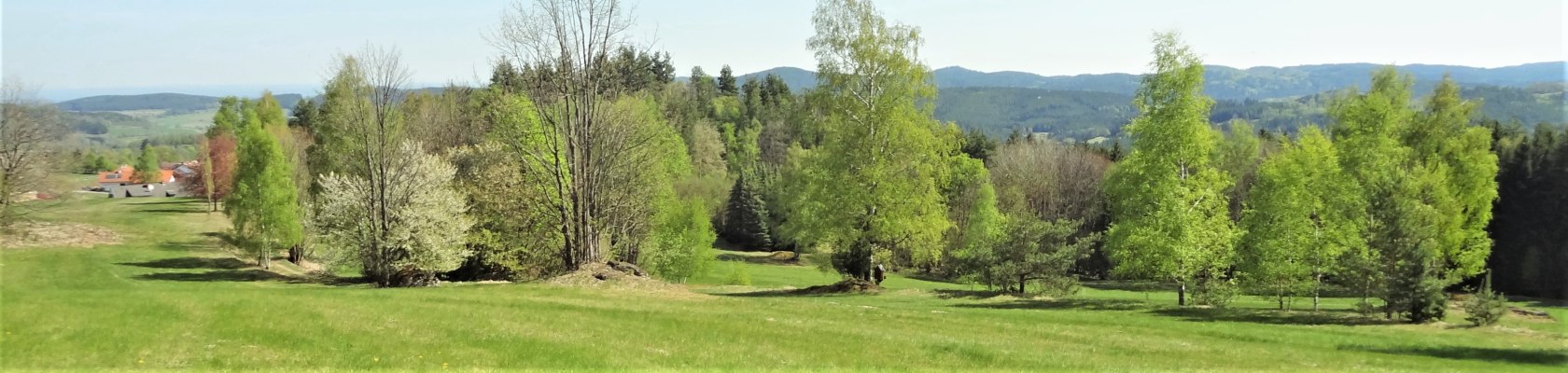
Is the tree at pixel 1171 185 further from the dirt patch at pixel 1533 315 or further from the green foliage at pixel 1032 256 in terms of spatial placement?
the dirt patch at pixel 1533 315

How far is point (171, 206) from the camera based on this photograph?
78812mm

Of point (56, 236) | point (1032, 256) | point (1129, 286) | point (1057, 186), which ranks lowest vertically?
point (1129, 286)

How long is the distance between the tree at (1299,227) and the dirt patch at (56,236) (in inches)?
2401

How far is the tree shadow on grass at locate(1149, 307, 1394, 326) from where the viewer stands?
26891 millimetres

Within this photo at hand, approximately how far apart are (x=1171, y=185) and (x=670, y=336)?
2096cm

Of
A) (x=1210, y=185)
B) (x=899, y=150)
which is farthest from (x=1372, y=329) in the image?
(x=899, y=150)

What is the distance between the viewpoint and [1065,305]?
31.8 meters

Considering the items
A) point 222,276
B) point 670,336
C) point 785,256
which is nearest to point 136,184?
point 785,256

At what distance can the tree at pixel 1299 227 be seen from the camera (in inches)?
1265

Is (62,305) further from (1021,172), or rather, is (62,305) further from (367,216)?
(1021,172)

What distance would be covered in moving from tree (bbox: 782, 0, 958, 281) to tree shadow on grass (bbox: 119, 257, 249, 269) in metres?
34.8

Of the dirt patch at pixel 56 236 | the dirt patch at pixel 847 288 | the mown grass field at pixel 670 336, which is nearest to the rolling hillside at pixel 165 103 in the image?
the dirt patch at pixel 56 236

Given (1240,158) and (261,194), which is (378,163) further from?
(1240,158)

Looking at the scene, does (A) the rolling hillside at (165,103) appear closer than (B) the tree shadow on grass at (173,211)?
No
